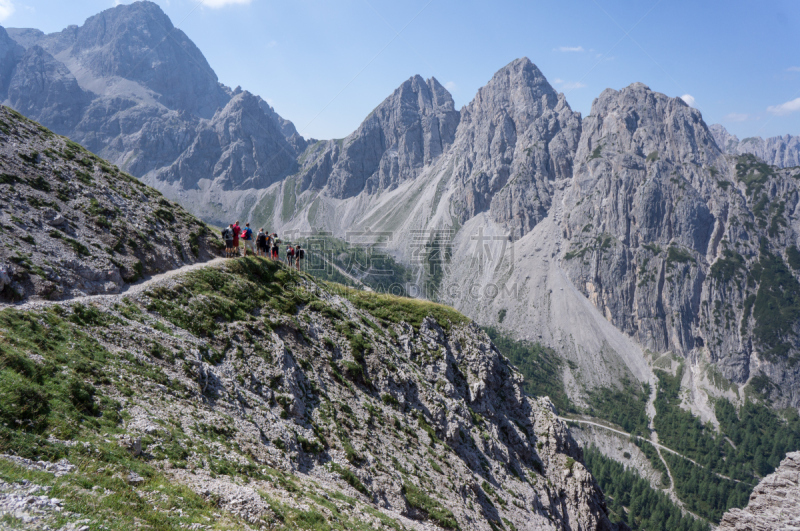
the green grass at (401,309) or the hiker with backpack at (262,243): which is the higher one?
the hiker with backpack at (262,243)

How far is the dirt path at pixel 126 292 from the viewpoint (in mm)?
20844

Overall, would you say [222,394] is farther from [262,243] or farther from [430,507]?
[262,243]

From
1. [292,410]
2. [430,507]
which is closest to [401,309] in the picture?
[292,410]

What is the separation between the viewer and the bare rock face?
151 ft

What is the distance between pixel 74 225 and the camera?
1188 inches

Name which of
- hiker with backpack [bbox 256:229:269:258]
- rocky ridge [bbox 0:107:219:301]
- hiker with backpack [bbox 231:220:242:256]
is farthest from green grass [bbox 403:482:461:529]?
hiker with backpack [bbox 231:220:242:256]

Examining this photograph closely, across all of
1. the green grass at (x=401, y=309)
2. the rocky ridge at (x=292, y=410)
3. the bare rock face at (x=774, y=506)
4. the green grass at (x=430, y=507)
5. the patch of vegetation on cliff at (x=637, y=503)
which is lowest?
the patch of vegetation on cliff at (x=637, y=503)

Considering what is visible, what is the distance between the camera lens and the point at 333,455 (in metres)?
26.4

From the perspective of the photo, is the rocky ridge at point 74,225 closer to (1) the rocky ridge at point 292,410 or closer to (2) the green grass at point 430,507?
(1) the rocky ridge at point 292,410

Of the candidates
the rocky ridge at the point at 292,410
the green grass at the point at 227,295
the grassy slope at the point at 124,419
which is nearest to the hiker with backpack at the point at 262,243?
the green grass at the point at 227,295

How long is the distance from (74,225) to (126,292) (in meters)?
8.52

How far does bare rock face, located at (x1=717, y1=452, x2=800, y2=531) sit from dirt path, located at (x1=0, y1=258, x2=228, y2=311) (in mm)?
69810

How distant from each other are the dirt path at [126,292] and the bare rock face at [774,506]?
69.8 metres

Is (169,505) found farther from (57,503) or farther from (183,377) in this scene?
(183,377)
